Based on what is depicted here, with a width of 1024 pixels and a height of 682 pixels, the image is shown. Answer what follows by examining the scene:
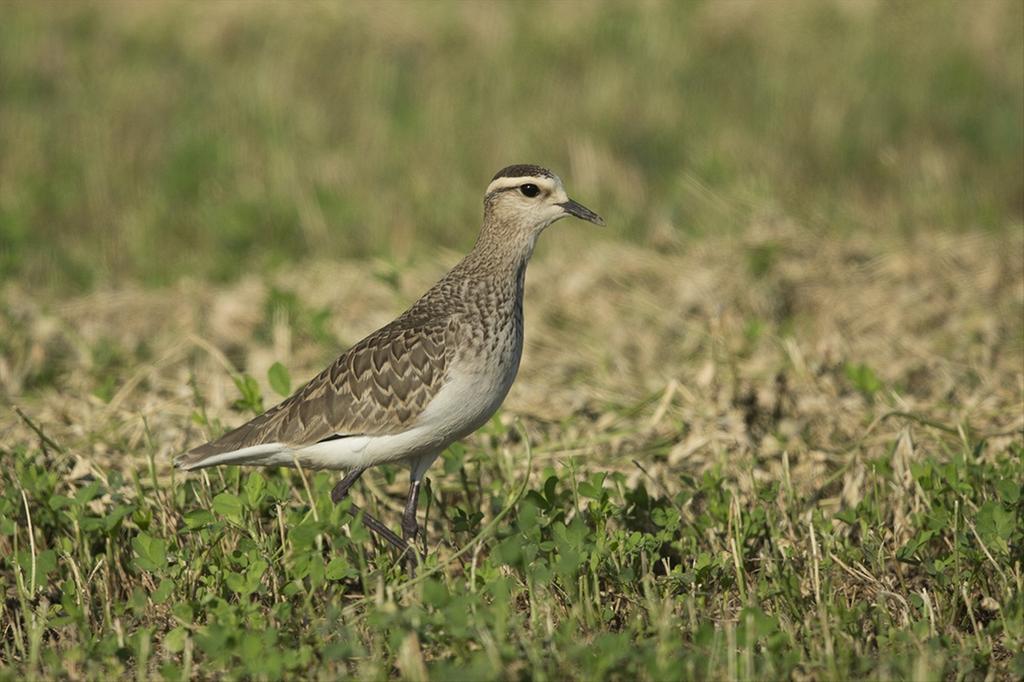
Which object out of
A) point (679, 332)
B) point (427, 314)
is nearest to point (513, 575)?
point (427, 314)

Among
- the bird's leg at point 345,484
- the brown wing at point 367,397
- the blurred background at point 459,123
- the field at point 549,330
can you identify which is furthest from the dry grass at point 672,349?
the bird's leg at point 345,484

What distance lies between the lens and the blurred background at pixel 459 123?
39.1 ft

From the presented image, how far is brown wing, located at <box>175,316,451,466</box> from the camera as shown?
619 centimetres

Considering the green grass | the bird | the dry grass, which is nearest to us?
the green grass

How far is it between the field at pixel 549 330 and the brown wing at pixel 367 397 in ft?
1.15

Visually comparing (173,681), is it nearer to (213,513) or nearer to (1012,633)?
(213,513)

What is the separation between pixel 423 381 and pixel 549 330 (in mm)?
3566

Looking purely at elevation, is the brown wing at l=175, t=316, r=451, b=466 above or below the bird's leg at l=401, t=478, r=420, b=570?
above

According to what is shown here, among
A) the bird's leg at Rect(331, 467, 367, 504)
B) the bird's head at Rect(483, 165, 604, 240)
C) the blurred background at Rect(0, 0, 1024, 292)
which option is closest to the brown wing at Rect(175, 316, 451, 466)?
the bird's leg at Rect(331, 467, 367, 504)

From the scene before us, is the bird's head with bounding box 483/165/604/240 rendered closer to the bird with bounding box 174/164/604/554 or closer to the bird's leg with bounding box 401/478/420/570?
the bird with bounding box 174/164/604/554

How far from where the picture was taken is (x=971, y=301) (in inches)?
372

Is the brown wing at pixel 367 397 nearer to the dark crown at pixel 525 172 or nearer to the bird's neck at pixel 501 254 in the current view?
the bird's neck at pixel 501 254

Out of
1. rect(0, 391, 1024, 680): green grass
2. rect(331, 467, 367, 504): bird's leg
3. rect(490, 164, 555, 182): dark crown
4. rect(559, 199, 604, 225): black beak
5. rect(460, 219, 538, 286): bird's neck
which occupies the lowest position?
rect(0, 391, 1024, 680): green grass

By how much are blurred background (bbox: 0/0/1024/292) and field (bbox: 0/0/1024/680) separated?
0.17 feet
